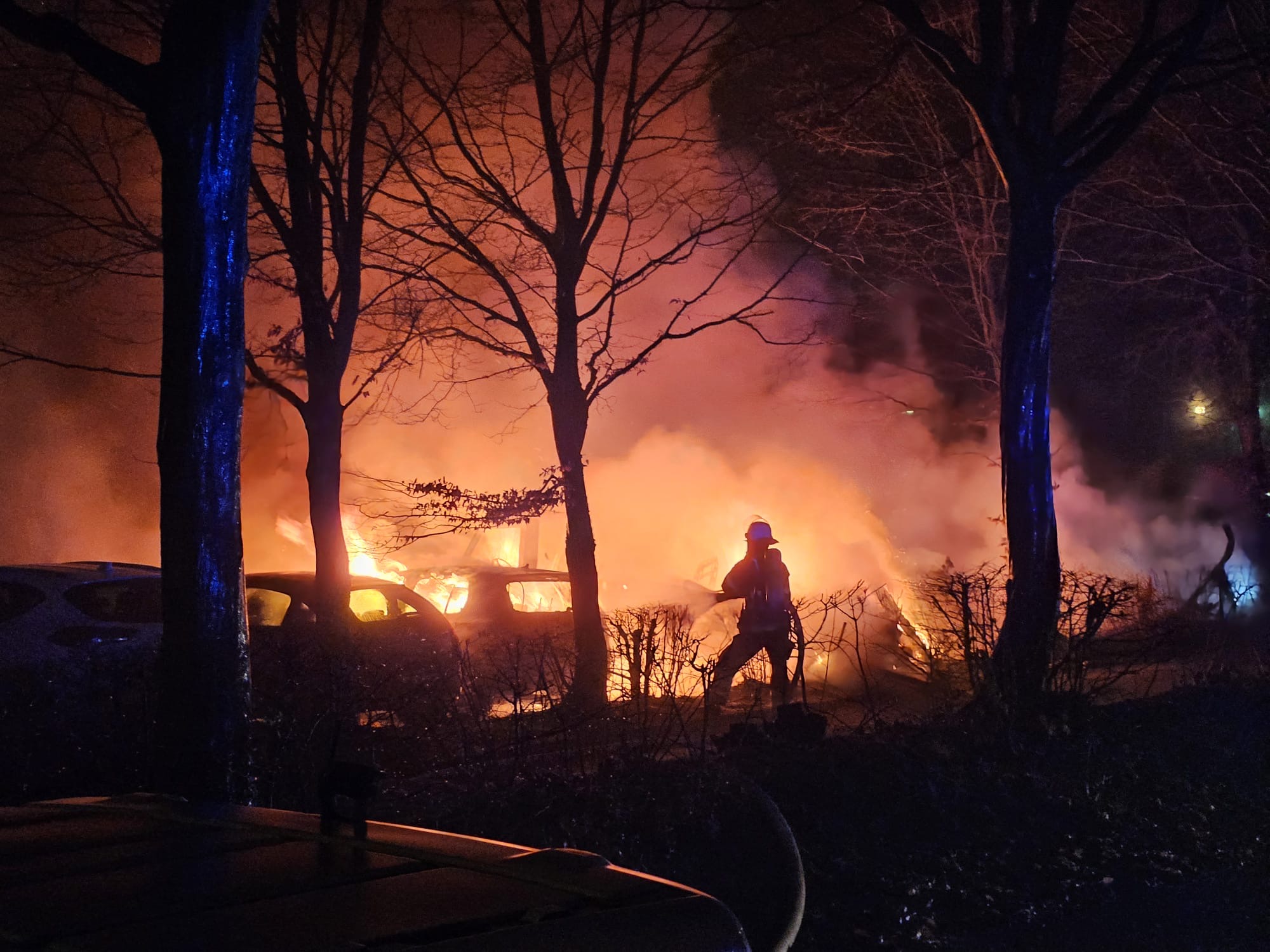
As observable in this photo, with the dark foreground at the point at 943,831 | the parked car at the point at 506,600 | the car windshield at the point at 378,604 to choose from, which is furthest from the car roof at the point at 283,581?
the dark foreground at the point at 943,831

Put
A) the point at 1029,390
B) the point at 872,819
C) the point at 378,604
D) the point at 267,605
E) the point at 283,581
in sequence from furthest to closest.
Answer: the point at 378,604 → the point at 283,581 → the point at 267,605 → the point at 1029,390 → the point at 872,819

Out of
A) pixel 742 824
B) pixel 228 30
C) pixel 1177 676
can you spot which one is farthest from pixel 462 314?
pixel 1177 676

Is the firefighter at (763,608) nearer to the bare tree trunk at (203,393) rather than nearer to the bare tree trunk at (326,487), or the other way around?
the bare tree trunk at (326,487)

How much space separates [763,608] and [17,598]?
548 cm

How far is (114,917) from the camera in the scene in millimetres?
1752

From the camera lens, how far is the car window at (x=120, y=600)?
7.27 m

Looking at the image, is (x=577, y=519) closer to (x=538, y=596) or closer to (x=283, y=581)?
(x=538, y=596)

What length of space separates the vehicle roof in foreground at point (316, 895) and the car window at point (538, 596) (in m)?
8.38

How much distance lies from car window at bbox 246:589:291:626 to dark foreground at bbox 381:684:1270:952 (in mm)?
3880

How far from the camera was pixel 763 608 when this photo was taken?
8961 millimetres

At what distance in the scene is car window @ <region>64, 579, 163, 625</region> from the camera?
727 cm

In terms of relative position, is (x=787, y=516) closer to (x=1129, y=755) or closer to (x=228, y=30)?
(x=1129, y=755)

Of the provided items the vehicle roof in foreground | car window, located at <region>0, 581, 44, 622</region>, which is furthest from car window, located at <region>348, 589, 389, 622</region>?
the vehicle roof in foreground

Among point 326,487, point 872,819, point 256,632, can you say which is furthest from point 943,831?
point 326,487
